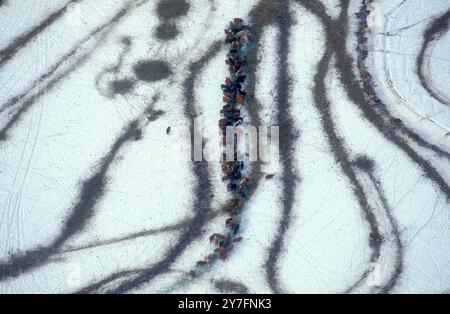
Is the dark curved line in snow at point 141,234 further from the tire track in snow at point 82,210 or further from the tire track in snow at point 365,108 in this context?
the tire track in snow at point 365,108

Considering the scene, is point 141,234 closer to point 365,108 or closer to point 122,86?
point 122,86

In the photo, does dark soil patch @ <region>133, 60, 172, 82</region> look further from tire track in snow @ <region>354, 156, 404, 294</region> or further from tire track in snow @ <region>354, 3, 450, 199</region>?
tire track in snow @ <region>354, 156, 404, 294</region>

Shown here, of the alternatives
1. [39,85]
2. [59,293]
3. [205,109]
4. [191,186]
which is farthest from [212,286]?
[39,85]

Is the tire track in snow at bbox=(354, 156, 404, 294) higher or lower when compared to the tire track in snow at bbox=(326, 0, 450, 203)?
lower

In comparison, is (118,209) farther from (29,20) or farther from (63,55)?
(29,20)

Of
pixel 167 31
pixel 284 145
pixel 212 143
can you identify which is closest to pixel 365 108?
pixel 284 145

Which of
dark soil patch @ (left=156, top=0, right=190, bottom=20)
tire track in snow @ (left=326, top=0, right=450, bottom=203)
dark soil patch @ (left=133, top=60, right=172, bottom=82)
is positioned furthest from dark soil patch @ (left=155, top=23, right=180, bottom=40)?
tire track in snow @ (left=326, top=0, right=450, bottom=203)
